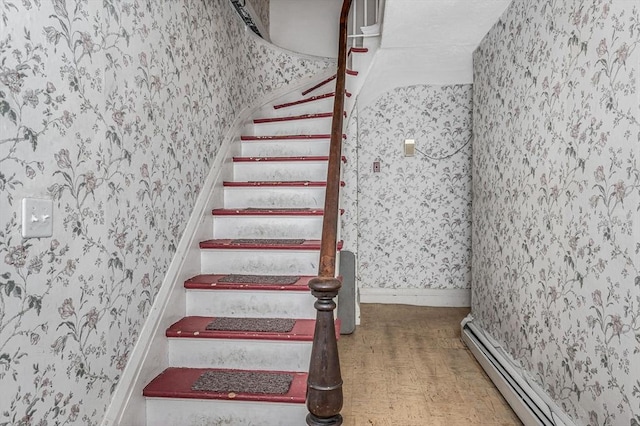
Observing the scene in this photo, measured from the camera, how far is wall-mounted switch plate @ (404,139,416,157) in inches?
155

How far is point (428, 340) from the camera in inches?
120

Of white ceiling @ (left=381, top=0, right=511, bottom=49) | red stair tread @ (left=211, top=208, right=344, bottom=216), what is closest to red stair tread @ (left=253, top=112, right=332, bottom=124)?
white ceiling @ (left=381, top=0, right=511, bottom=49)

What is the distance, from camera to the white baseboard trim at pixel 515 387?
5.81ft

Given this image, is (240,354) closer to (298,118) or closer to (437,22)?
(298,118)

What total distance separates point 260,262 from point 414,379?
112cm

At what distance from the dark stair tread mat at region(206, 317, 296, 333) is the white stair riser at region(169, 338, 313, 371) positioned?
6 cm

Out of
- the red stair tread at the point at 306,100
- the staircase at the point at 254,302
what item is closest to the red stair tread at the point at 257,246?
the staircase at the point at 254,302

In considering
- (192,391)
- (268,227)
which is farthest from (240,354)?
(268,227)

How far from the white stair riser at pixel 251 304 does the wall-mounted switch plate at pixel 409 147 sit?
230cm

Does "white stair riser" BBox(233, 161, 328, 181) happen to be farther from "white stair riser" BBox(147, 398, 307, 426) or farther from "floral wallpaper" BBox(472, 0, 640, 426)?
"white stair riser" BBox(147, 398, 307, 426)

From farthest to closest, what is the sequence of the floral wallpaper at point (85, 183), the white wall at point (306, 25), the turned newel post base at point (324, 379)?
1. the white wall at point (306, 25)
2. the floral wallpaper at point (85, 183)
3. the turned newel post base at point (324, 379)

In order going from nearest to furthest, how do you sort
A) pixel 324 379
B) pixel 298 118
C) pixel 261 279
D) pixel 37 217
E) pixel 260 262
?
pixel 324 379 → pixel 37 217 → pixel 261 279 → pixel 260 262 → pixel 298 118

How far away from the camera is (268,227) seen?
2.55 meters

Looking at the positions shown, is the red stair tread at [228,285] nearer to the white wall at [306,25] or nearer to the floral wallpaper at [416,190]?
the floral wallpaper at [416,190]
